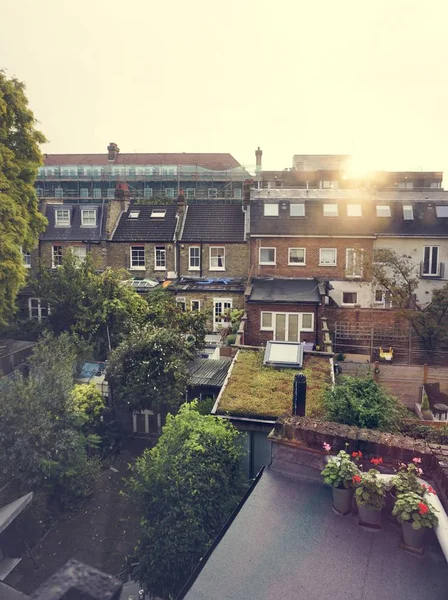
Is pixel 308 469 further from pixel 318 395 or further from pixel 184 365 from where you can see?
pixel 184 365

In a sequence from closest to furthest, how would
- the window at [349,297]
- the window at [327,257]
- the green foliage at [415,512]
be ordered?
the green foliage at [415,512] → the window at [349,297] → the window at [327,257]

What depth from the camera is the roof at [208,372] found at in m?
18.0

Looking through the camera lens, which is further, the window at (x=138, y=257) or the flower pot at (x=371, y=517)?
the window at (x=138, y=257)

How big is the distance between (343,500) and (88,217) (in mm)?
30329

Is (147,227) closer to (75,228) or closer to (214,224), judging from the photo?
(214,224)

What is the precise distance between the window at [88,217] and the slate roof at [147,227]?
6.09 ft

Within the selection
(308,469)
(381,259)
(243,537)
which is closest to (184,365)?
(308,469)

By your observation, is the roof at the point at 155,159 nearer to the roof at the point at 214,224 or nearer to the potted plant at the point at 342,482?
the roof at the point at 214,224

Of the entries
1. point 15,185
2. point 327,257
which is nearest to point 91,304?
point 15,185

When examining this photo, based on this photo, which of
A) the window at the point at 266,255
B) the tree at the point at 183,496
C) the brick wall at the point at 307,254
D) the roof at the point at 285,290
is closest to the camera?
the tree at the point at 183,496

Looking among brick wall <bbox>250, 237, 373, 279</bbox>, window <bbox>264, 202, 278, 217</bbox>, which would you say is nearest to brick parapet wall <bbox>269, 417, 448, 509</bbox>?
brick wall <bbox>250, 237, 373, 279</bbox>

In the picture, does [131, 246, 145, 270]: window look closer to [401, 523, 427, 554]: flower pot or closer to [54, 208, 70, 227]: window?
[54, 208, 70, 227]: window

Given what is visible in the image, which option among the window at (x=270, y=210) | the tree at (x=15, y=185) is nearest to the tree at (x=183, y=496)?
the tree at (x=15, y=185)

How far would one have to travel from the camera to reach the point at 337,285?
29094 mm
